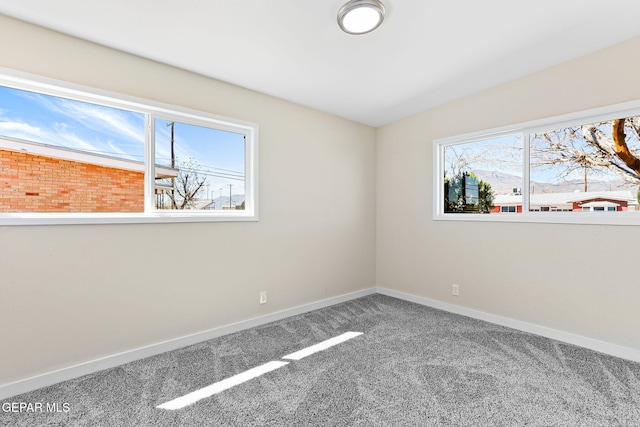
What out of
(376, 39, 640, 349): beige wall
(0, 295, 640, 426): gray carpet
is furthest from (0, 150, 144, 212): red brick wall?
(376, 39, 640, 349): beige wall

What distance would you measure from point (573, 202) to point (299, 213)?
2.63m

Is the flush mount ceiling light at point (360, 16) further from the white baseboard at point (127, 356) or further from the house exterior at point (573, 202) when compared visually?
the white baseboard at point (127, 356)

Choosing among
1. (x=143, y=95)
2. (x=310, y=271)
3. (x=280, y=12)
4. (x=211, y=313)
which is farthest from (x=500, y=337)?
(x=143, y=95)

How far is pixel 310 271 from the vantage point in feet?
11.5

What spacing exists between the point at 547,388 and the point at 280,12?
302 cm

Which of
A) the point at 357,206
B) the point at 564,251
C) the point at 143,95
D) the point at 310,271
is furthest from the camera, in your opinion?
the point at 357,206

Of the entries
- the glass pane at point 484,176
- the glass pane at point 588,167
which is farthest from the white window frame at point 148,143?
the glass pane at point 588,167

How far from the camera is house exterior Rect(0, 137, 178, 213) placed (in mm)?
1978

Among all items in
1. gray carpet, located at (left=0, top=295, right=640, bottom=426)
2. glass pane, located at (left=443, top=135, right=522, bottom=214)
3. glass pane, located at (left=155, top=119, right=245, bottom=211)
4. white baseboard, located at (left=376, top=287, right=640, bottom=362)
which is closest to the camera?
gray carpet, located at (left=0, top=295, right=640, bottom=426)

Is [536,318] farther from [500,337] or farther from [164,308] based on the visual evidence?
[164,308]

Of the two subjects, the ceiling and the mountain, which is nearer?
the ceiling

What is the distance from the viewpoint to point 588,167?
8.78ft
